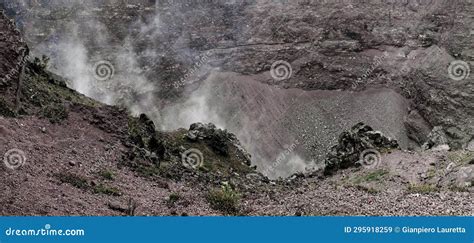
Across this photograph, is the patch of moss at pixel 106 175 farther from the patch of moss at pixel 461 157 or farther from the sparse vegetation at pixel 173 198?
the patch of moss at pixel 461 157

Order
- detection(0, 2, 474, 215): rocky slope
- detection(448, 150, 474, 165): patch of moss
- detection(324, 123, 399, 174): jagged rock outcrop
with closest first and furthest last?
1. detection(0, 2, 474, 215): rocky slope
2. detection(448, 150, 474, 165): patch of moss
3. detection(324, 123, 399, 174): jagged rock outcrop

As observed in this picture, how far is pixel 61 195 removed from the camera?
86.6 feet

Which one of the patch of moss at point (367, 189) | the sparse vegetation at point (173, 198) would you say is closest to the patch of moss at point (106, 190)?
the sparse vegetation at point (173, 198)

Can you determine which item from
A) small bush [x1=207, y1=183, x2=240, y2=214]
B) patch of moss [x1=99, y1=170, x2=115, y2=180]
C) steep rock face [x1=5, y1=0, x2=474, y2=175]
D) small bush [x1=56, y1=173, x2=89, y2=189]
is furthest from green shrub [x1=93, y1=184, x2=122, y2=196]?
steep rock face [x1=5, y1=0, x2=474, y2=175]

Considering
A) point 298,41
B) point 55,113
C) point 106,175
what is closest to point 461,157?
point 106,175

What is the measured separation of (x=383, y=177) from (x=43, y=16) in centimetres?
7519

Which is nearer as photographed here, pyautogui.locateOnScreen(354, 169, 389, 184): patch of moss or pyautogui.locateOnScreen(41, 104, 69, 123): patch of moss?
pyautogui.locateOnScreen(41, 104, 69, 123): patch of moss

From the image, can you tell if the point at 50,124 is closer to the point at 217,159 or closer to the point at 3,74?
the point at 3,74

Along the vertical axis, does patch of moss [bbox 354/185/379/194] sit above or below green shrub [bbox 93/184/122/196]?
above

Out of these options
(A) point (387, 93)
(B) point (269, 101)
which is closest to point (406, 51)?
(A) point (387, 93)

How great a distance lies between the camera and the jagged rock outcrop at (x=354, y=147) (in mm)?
54219

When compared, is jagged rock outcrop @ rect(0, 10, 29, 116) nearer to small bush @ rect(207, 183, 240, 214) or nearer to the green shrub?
the green shrub

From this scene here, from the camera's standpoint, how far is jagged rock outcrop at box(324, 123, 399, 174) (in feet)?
178

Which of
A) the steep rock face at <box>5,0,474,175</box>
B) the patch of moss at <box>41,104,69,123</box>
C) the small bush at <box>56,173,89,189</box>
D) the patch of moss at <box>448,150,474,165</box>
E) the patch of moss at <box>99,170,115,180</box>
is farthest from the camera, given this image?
the steep rock face at <box>5,0,474,175</box>
